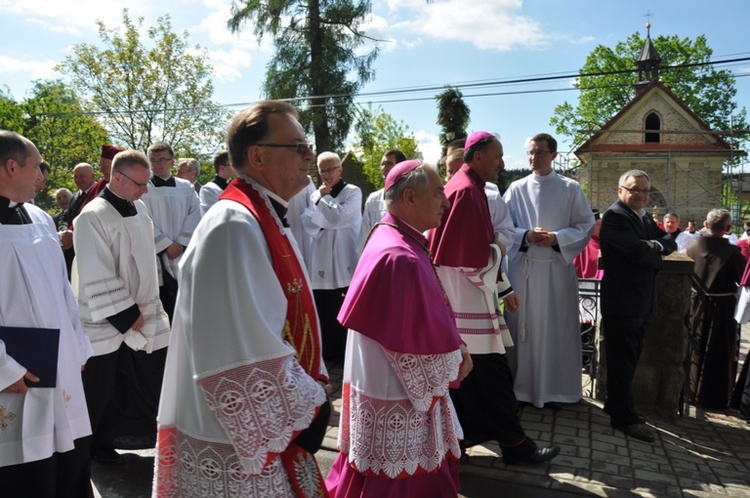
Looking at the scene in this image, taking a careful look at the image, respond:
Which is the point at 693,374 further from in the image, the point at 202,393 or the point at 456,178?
the point at 202,393

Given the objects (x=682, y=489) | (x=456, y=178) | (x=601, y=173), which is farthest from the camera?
(x=601, y=173)

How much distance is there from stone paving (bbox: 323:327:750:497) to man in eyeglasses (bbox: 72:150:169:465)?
1.42 m

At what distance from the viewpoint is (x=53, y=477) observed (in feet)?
9.46

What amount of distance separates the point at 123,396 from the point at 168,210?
2615 mm

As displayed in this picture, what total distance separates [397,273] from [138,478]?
254 cm

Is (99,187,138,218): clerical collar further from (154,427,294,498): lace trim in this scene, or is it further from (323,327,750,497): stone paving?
(154,427,294,498): lace trim

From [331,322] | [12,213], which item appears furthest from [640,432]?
[12,213]

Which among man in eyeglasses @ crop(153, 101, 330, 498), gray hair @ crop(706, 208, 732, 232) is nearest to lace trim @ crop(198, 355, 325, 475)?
man in eyeglasses @ crop(153, 101, 330, 498)

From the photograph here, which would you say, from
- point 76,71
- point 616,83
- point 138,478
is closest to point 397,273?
point 138,478

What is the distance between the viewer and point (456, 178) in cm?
439

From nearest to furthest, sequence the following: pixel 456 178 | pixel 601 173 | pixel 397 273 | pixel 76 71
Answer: pixel 397 273 → pixel 456 178 → pixel 76 71 → pixel 601 173

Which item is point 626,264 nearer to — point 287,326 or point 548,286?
point 548,286

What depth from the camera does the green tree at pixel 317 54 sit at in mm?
25359

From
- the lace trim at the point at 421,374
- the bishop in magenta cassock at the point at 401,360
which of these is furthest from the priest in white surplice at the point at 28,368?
the lace trim at the point at 421,374
